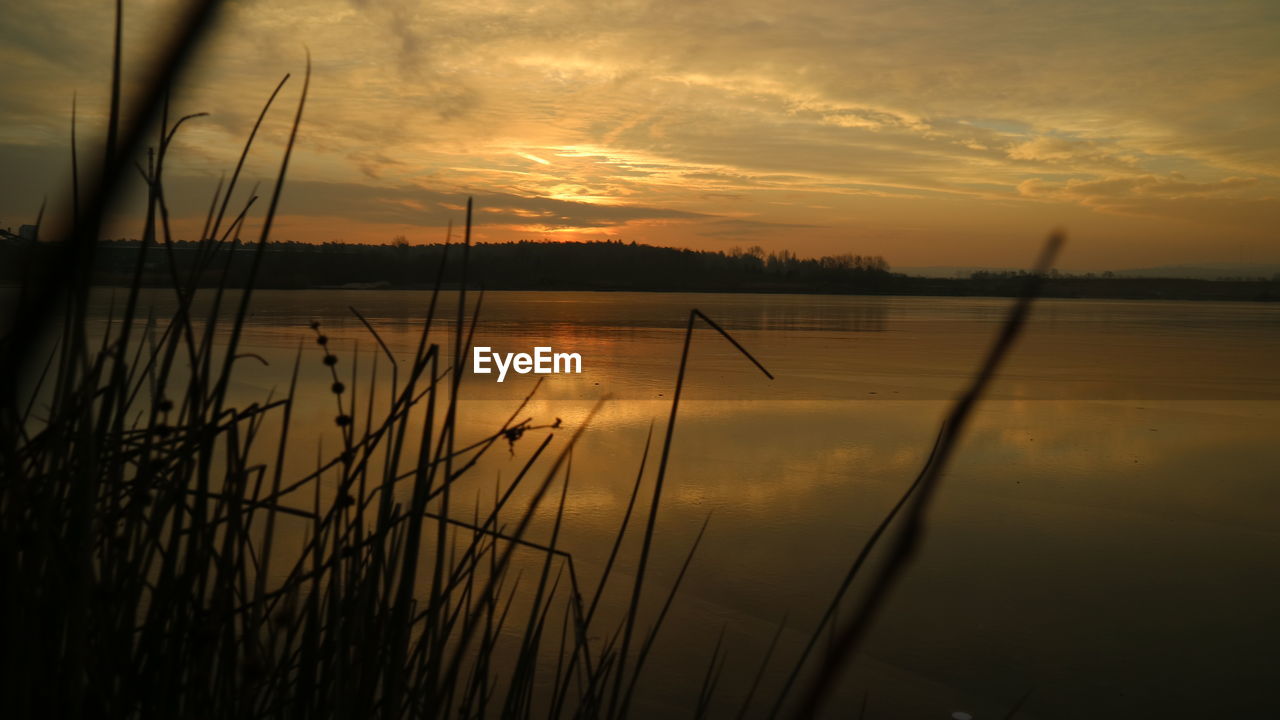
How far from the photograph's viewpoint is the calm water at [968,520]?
272 cm

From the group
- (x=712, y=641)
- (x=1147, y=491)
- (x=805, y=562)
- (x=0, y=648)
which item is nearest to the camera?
(x=0, y=648)

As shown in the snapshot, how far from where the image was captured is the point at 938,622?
9.93 ft

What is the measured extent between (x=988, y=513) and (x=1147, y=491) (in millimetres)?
972

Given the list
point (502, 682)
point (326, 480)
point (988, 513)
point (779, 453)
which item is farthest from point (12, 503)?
point (779, 453)

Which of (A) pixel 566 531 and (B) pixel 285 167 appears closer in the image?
(B) pixel 285 167

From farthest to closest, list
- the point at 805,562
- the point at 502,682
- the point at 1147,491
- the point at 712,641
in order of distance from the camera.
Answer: the point at 1147,491
the point at 805,562
the point at 712,641
the point at 502,682

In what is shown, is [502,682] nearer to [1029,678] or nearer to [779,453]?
[1029,678]

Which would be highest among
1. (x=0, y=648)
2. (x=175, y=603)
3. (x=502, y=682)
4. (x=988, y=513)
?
(x=0, y=648)

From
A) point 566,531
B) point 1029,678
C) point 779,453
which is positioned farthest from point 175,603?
point 779,453

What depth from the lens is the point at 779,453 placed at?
5102 mm

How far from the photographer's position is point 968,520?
13.2 feet

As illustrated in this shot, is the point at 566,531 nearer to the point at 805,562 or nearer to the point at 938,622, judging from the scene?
the point at 805,562

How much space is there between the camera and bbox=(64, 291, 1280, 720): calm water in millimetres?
2719

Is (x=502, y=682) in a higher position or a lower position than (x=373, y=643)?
lower
